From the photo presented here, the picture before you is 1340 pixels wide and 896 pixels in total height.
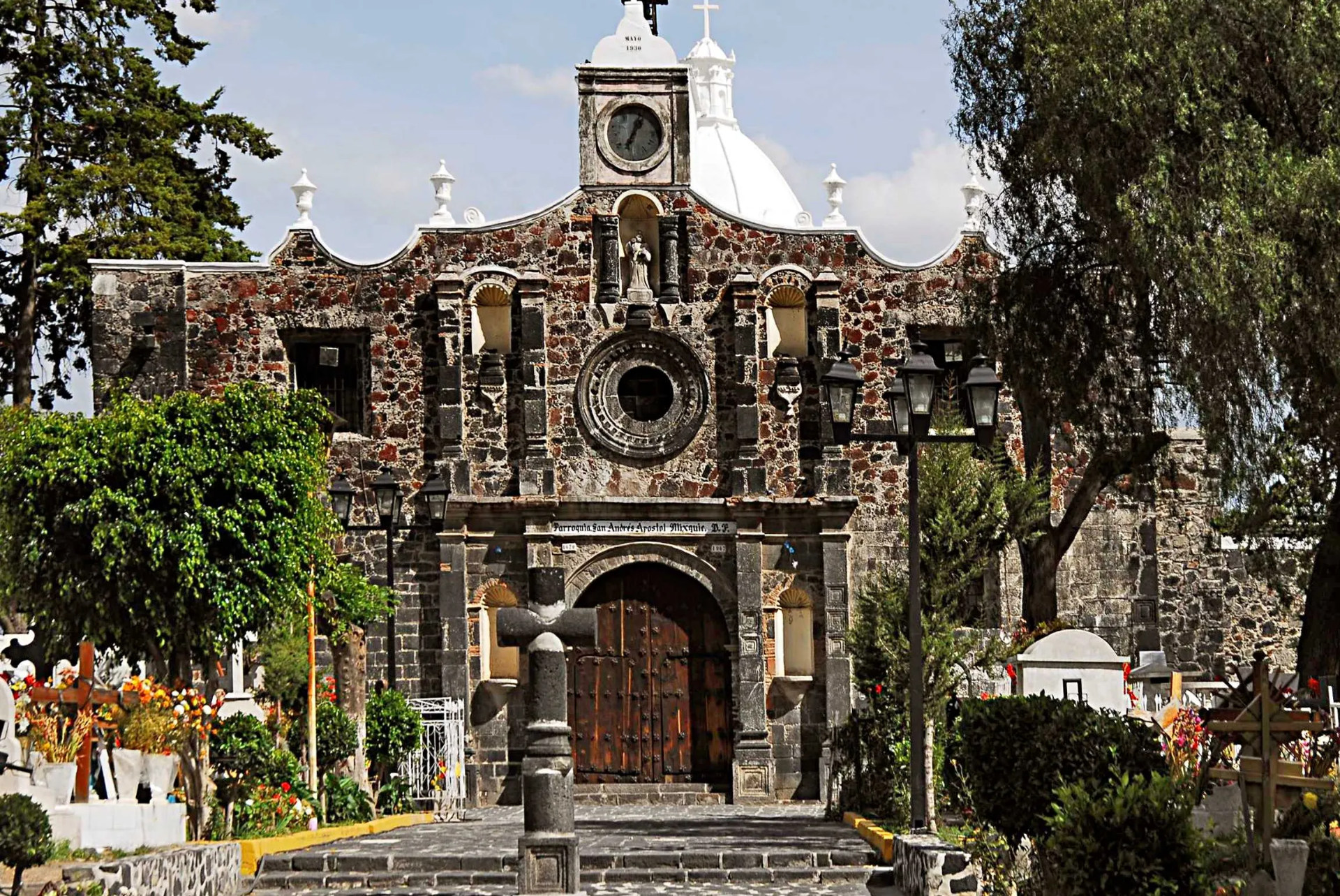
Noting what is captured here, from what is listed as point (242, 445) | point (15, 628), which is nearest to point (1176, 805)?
point (242, 445)

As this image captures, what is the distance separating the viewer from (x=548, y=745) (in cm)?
1374

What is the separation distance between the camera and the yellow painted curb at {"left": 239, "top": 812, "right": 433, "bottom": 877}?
16359mm

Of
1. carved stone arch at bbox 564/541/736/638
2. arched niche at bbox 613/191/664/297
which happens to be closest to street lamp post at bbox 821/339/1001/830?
→ carved stone arch at bbox 564/541/736/638

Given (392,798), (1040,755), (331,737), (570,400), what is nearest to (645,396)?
(570,400)

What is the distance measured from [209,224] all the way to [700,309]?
374 inches

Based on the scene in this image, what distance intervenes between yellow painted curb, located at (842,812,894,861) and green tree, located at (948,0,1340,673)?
4360 mm

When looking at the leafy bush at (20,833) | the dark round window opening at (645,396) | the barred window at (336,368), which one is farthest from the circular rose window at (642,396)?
the leafy bush at (20,833)

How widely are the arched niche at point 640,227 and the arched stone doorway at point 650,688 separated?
3841 millimetres

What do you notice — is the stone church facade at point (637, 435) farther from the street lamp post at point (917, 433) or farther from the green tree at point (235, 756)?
the street lamp post at point (917, 433)

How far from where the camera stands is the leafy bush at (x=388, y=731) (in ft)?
72.5

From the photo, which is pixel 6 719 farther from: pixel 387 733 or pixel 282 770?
pixel 387 733

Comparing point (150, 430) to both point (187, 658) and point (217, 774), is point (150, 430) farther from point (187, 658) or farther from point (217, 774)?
point (217, 774)

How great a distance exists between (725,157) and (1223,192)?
22633 mm

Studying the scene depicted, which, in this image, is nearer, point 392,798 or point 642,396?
point 392,798
